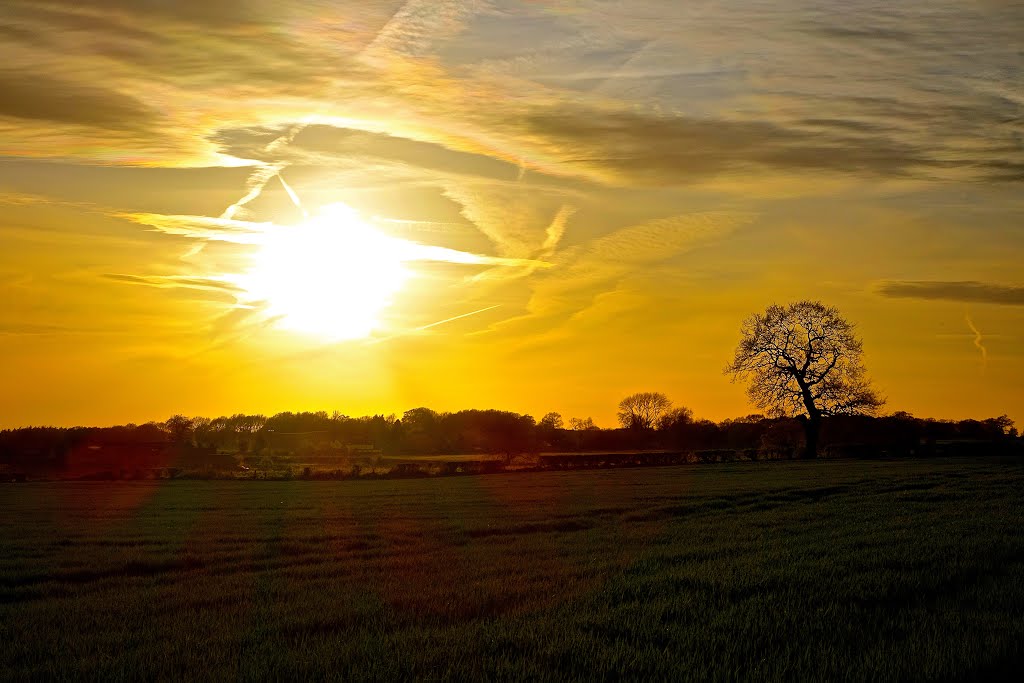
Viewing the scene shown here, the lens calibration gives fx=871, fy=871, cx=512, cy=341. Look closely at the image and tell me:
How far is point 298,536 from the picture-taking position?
2461cm

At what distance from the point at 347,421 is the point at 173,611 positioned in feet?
476

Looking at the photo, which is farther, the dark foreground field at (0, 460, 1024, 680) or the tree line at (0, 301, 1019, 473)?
the tree line at (0, 301, 1019, 473)

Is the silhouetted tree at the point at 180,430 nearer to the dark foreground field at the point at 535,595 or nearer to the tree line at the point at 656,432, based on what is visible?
the tree line at the point at 656,432

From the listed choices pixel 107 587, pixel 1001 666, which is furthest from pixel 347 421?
pixel 1001 666

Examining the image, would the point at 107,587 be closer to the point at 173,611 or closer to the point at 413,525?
the point at 173,611

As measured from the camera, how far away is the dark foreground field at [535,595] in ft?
31.4

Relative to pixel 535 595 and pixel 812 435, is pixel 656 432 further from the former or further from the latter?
pixel 535 595

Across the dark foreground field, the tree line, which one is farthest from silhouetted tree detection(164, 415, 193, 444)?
the dark foreground field

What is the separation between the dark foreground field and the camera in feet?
31.4

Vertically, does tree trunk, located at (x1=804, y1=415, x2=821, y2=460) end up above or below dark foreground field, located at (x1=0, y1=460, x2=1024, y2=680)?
above

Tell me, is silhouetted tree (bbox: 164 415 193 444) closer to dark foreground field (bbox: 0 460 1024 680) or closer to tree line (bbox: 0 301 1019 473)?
tree line (bbox: 0 301 1019 473)

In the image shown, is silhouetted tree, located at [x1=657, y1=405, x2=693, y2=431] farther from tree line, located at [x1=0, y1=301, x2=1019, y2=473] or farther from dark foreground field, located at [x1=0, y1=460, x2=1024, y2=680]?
dark foreground field, located at [x1=0, y1=460, x2=1024, y2=680]

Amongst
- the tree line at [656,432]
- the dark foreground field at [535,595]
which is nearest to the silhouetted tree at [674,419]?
the tree line at [656,432]

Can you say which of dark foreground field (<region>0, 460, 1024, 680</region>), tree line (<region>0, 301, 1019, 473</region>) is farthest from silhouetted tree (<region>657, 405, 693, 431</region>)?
dark foreground field (<region>0, 460, 1024, 680</region>)
